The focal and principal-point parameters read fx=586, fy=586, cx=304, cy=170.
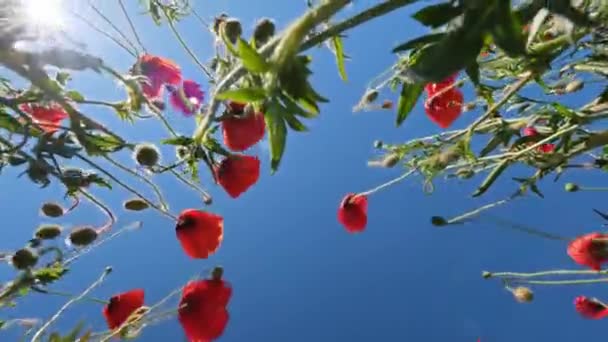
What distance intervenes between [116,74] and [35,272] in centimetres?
81

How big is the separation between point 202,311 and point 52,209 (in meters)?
0.58

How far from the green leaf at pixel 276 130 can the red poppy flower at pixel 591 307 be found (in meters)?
2.14

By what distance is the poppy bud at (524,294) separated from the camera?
2.23 meters

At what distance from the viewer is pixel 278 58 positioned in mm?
545

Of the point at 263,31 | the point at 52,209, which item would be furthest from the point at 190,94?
the point at 263,31

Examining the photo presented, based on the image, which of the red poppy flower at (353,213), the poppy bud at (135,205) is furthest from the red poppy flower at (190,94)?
the red poppy flower at (353,213)

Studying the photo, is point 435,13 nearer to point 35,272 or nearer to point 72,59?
point 72,59

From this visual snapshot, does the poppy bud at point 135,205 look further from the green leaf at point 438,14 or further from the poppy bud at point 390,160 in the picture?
the green leaf at point 438,14

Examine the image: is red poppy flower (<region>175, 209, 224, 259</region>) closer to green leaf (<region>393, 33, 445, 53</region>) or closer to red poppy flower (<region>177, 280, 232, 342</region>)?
red poppy flower (<region>177, 280, 232, 342</region>)

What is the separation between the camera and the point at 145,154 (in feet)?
5.02

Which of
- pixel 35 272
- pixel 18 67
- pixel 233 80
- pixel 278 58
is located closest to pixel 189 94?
pixel 35 272

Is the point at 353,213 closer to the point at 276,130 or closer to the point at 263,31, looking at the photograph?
the point at 263,31

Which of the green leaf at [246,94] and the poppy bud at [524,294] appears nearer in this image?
the green leaf at [246,94]

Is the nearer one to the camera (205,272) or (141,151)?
(141,151)
